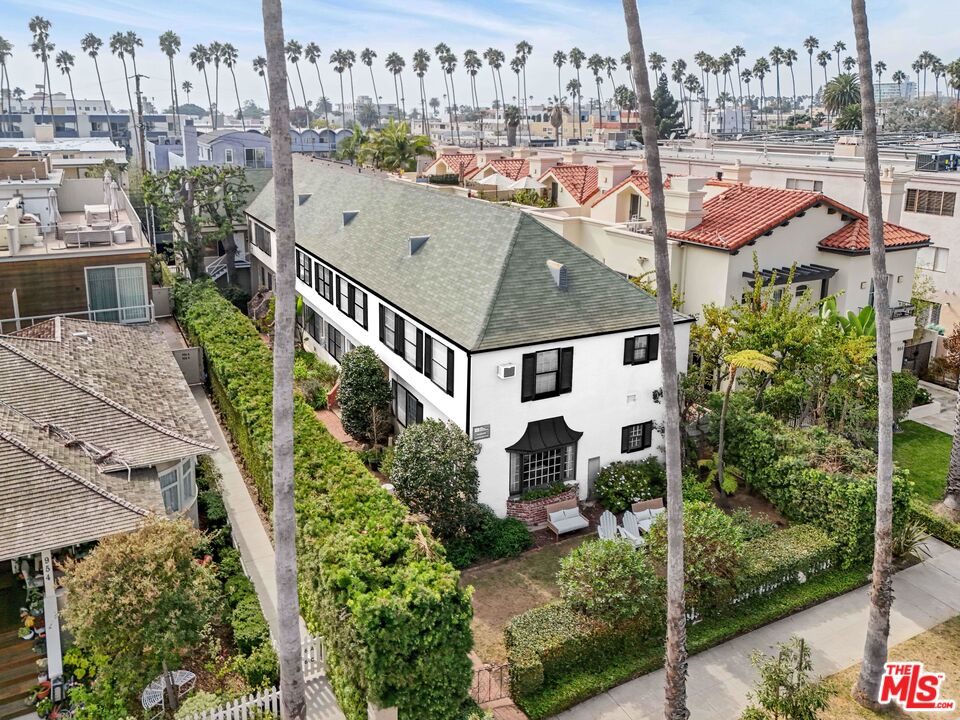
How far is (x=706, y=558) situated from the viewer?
18469mm

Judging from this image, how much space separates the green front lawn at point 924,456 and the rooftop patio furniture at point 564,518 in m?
11.4

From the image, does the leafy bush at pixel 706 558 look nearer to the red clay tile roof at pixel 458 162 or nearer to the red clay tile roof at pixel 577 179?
the red clay tile roof at pixel 577 179

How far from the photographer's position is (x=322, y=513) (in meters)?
17.6

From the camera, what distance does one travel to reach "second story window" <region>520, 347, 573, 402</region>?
22438 millimetres

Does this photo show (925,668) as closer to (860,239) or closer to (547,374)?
(547,374)

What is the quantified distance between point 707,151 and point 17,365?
1958 inches

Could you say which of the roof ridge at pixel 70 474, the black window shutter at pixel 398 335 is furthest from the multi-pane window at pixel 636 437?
the roof ridge at pixel 70 474

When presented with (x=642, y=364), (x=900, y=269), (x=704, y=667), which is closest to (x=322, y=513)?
(x=704, y=667)

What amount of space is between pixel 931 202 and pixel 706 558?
2870 cm

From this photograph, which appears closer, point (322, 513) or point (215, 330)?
point (322, 513)

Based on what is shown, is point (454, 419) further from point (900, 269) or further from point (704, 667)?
point (900, 269)

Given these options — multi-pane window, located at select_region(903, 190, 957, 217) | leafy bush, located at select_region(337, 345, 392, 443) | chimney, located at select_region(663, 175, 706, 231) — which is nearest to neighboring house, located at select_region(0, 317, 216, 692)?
leafy bush, located at select_region(337, 345, 392, 443)

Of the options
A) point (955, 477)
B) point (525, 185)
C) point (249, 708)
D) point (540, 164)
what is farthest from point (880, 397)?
point (540, 164)

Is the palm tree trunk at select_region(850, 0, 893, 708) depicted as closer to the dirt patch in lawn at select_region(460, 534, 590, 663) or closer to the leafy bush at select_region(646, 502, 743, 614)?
the leafy bush at select_region(646, 502, 743, 614)
